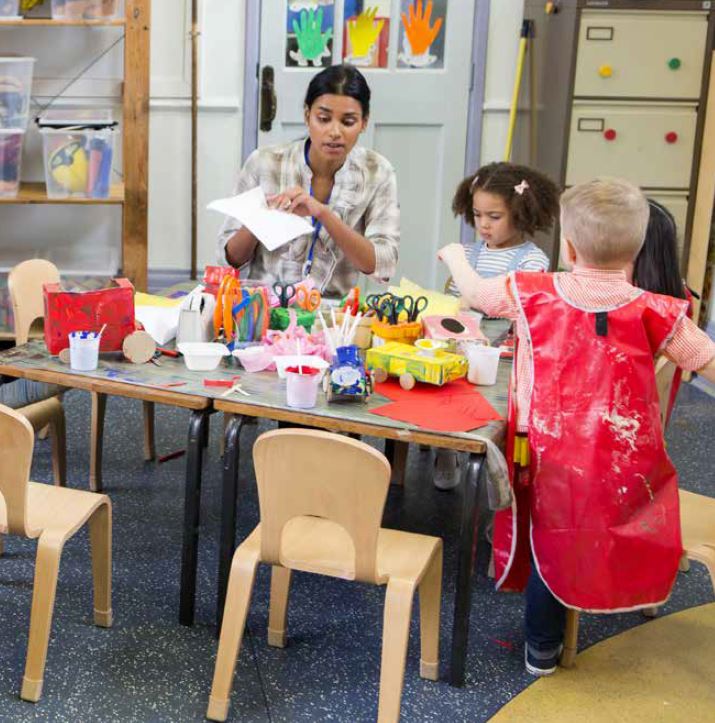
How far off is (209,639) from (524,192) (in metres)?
1.55

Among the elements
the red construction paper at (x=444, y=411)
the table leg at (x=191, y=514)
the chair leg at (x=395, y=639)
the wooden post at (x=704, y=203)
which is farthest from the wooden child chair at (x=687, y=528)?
the wooden post at (x=704, y=203)

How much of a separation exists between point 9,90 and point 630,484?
2.86 metres

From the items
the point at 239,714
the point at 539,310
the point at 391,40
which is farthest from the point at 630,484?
the point at 391,40

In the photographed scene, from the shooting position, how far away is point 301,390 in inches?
80.4

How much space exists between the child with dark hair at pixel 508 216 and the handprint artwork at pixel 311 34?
5.85ft

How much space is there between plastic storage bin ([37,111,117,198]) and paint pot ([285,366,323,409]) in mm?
2157

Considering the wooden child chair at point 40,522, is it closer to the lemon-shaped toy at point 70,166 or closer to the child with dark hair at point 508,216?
the child with dark hair at point 508,216

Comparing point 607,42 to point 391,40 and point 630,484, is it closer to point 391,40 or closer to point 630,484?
point 391,40

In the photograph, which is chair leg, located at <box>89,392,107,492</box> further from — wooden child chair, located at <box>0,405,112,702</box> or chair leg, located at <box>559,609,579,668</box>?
chair leg, located at <box>559,609,579,668</box>

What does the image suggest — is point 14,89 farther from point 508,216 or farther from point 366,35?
point 508,216

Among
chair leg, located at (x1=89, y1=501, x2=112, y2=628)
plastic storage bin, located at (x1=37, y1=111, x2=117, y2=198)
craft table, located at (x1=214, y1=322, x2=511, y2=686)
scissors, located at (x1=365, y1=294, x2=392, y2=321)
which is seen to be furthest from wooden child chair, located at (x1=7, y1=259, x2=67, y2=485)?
plastic storage bin, located at (x1=37, y1=111, x2=117, y2=198)

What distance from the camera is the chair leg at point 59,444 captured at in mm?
2850

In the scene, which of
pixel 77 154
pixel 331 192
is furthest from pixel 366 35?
pixel 331 192

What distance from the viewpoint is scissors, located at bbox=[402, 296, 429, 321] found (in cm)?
250
